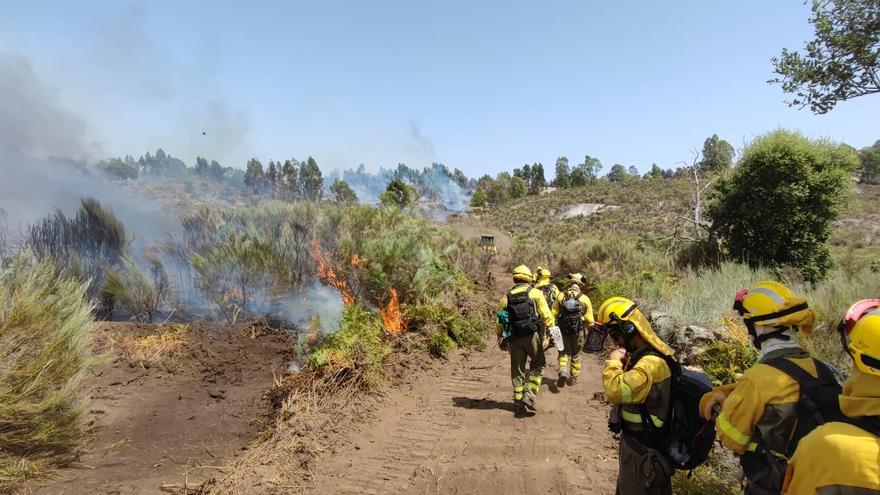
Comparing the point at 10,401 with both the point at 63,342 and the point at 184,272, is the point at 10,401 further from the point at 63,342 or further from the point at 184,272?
the point at 184,272

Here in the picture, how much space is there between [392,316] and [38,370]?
5.87 meters

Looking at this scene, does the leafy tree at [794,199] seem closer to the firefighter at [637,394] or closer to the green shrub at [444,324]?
the green shrub at [444,324]

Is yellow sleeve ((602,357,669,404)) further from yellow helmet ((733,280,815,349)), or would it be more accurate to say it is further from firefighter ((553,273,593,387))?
firefighter ((553,273,593,387))

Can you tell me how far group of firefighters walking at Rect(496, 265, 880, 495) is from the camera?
162 centimetres

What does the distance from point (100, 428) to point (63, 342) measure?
59.9 inches

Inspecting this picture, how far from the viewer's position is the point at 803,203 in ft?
37.0

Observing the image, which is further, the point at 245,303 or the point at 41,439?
the point at 245,303

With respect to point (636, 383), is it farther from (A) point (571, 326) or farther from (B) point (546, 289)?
(B) point (546, 289)

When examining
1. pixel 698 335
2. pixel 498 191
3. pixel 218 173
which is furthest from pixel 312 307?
pixel 498 191

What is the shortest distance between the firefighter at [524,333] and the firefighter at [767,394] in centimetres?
373

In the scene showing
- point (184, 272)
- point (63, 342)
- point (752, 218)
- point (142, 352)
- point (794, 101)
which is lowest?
point (142, 352)

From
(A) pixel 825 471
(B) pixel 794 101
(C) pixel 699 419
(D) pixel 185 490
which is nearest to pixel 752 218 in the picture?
(B) pixel 794 101

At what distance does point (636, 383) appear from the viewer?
2.89 meters

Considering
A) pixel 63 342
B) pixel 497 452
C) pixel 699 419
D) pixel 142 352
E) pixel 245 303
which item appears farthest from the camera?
pixel 245 303
